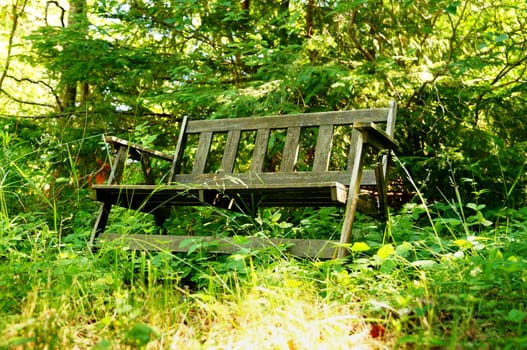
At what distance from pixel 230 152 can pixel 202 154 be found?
0.79ft

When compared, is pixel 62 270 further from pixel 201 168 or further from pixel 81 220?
pixel 81 220

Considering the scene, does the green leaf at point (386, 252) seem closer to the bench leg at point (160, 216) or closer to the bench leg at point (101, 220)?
the bench leg at point (101, 220)

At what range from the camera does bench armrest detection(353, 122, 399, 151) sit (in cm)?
282

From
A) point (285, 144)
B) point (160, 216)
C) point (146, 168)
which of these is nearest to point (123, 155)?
point (146, 168)

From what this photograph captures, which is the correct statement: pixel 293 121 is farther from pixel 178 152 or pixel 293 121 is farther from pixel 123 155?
pixel 123 155

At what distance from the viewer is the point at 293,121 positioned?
3.82 m

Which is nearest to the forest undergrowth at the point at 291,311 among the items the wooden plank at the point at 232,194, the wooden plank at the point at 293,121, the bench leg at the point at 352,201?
the bench leg at the point at 352,201

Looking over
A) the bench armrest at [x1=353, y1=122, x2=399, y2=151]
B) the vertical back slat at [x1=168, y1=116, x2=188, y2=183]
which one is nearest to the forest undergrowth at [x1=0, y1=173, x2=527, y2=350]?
the bench armrest at [x1=353, y1=122, x2=399, y2=151]

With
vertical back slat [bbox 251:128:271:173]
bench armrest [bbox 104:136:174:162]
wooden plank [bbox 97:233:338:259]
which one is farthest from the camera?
→ vertical back slat [bbox 251:128:271:173]

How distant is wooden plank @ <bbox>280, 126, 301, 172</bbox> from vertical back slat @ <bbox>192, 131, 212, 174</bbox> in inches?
25.3

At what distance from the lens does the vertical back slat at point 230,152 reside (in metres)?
3.95

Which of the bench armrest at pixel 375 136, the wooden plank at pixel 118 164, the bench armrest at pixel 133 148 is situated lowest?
the wooden plank at pixel 118 164

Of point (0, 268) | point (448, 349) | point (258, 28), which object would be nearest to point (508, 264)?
point (448, 349)

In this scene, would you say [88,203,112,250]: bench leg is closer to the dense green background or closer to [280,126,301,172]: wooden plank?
the dense green background
